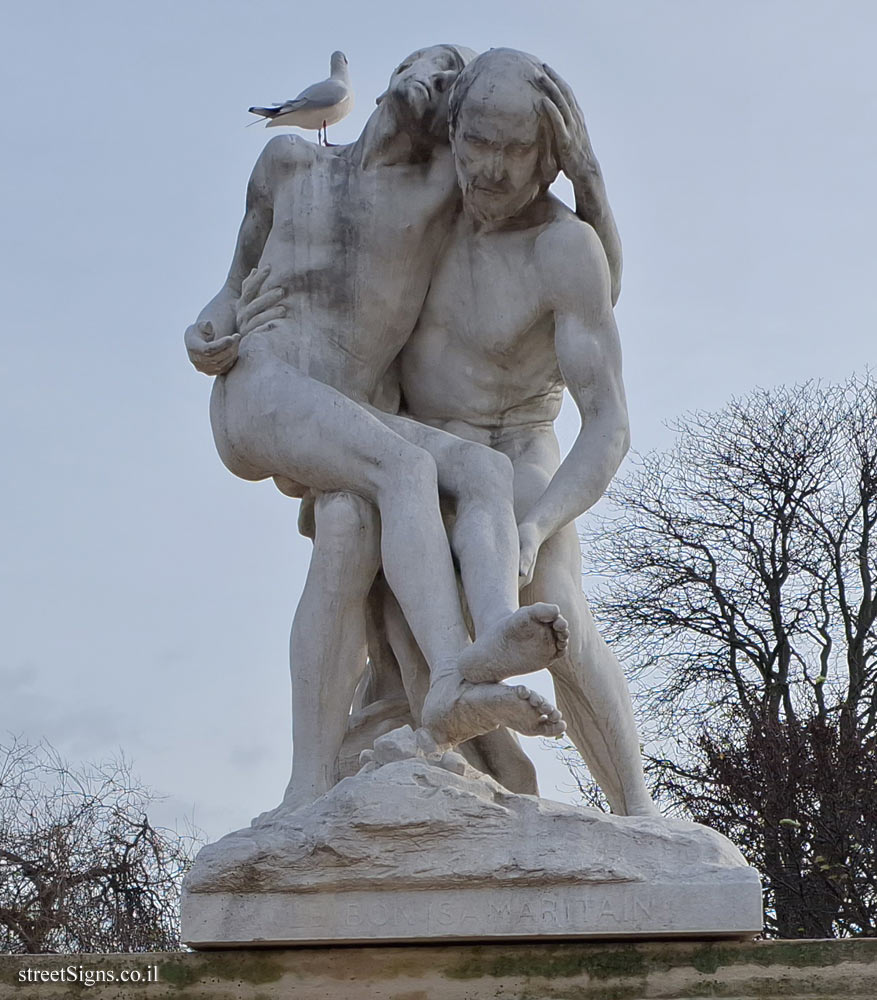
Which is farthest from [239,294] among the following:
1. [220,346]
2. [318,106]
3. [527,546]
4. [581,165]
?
[318,106]

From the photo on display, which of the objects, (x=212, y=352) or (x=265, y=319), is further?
(x=265, y=319)

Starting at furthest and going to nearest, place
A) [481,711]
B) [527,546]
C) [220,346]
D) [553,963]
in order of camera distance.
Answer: [220,346] → [527,546] → [481,711] → [553,963]

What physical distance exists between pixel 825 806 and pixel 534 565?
1017cm

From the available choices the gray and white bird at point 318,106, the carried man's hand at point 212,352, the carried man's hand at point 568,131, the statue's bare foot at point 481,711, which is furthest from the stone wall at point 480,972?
the gray and white bird at point 318,106

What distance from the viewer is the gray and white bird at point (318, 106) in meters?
9.61

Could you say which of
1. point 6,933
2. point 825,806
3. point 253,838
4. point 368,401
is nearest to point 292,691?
point 253,838

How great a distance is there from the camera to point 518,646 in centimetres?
455

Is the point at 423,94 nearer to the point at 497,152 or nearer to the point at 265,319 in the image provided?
the point at 497,152

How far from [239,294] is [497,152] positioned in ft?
3.40

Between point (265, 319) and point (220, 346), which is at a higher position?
point (265, 319)

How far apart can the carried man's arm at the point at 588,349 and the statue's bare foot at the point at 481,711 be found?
88 cm

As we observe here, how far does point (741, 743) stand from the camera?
15930 millimetres

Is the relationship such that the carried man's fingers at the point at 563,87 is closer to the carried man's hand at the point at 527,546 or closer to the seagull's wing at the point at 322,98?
the carried man's hand at the point at 527,546

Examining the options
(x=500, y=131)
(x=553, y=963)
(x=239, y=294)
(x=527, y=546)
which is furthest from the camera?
(x=239, y=294)
